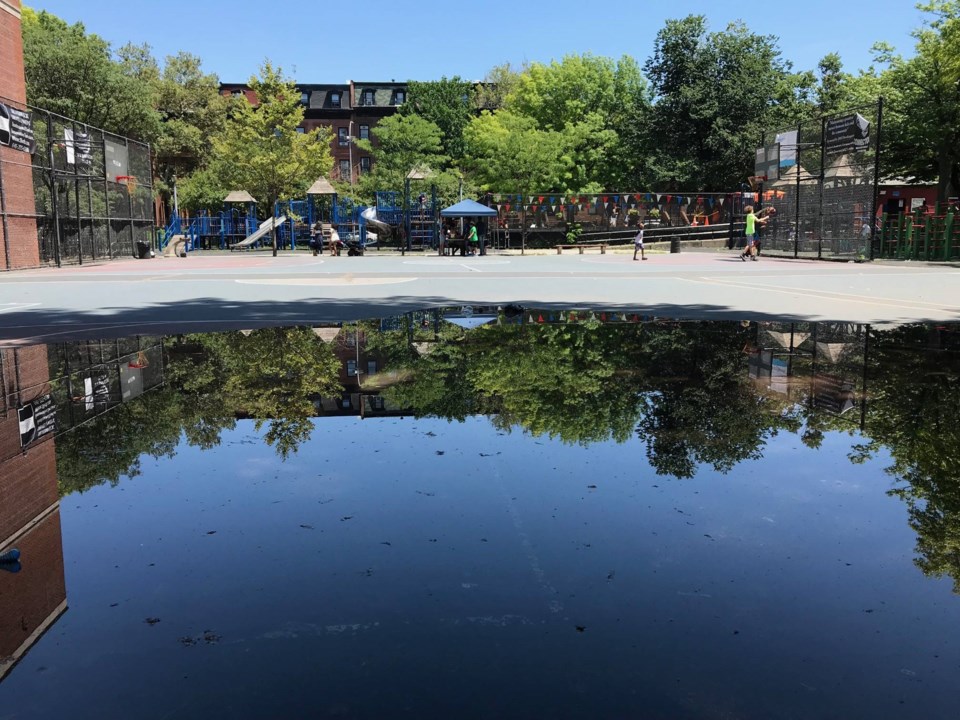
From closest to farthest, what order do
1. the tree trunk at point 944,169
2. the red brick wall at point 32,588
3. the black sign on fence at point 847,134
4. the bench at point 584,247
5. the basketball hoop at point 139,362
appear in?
the red brick wall at point 32,588
the basketball hoop at point 139,362
the black sign on fence at point 847,134
the bench at point 584,247
the tree trunk at point 944,169

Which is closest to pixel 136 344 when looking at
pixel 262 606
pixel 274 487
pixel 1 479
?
pixel 1 479

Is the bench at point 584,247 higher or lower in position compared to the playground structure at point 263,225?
lower

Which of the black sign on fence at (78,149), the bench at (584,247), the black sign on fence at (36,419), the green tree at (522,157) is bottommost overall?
the black sign on fence at (36,419)

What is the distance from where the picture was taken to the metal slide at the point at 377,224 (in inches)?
1914

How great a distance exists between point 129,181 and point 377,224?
51.6 ft

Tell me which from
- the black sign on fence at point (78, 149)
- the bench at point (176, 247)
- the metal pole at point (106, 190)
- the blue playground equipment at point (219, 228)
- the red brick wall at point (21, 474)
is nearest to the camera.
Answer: the red brick wall at point (21, 474)

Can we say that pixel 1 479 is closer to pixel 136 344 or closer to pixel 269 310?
pixel 136 344

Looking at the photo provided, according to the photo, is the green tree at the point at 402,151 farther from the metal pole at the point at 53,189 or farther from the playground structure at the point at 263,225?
the metal pole at the point at 53,189

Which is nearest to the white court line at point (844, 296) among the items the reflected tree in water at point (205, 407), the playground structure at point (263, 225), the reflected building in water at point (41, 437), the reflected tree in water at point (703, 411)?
the reflected tree in water at point (703, 411)

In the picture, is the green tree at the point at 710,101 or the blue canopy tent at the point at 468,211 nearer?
the blue canopy tent at the point at 468,211

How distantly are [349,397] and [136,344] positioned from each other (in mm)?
4617

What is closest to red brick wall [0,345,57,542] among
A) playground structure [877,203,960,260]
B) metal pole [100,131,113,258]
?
metal pole [100,131,113,258]

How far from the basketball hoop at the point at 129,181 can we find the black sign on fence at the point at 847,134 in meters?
29.5

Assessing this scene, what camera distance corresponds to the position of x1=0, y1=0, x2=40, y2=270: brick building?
95.7 ft
